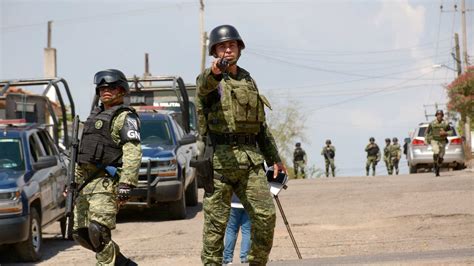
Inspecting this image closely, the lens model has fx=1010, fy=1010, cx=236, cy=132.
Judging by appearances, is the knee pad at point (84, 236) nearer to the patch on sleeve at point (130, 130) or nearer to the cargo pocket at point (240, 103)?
the patch on sleeve at point (130, 130)

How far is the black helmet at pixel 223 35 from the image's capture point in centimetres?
734

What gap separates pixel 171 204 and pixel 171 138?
125cm

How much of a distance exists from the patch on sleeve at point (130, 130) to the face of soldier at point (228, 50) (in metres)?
1.00

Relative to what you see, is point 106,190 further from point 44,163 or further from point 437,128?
point 437,128

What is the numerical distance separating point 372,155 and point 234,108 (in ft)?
102

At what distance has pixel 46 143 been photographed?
13.7 meters

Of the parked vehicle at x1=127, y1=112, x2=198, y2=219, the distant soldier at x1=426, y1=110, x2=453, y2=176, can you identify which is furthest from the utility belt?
the distant soldier at x1=426, y1=110, x2=453, y2=176

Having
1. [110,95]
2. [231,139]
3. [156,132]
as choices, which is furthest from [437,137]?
[231,139]

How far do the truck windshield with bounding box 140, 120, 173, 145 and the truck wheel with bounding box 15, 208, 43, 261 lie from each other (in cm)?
522

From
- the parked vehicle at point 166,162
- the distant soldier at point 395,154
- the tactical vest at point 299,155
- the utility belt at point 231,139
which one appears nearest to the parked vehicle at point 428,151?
the tactical vest at point 299,155

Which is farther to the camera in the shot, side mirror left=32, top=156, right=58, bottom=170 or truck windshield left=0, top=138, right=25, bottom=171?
truck windshield left=0, top=138, right=25, bottom=171

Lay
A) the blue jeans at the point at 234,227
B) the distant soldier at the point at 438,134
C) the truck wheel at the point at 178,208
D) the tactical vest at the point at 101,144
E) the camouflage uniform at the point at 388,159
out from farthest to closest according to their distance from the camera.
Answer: the camouflage uniform at the point at 388,159, the distant soldier at the point at 438,134, the truck wheel at the point at 178,208, the blue jeans at the point at 234,227, the tactical vest at the point at 101,144

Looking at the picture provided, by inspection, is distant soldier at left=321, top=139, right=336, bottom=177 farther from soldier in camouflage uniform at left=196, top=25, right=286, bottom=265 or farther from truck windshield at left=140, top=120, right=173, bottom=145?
soldier in camouflage uniform at left=196, top=25, right=286, bottom=265

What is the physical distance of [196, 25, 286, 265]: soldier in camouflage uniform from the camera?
7398mm
